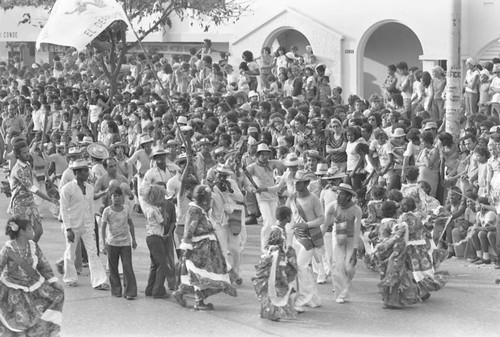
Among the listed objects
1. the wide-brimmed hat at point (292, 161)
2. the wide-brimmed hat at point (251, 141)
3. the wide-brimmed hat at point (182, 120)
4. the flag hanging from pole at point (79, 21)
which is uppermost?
the flag hanging from pole at point (79, 21)

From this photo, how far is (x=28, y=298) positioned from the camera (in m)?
11.3

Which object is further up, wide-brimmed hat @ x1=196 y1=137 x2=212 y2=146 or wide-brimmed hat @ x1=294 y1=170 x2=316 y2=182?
wide-brimmed hat @ x1=196 y1=137 x2=212 y2=146

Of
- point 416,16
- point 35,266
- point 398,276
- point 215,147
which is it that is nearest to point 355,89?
point 416,16

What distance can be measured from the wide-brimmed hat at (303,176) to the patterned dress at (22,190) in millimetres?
3654

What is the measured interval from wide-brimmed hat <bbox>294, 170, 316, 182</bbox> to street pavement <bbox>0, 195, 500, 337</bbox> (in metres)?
1.42

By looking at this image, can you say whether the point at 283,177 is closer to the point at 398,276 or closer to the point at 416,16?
the point at 398,276

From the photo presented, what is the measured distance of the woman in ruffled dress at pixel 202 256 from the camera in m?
13.3

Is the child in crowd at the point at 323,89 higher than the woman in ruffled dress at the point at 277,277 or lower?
higher

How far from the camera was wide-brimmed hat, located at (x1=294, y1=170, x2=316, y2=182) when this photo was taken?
14.1 m

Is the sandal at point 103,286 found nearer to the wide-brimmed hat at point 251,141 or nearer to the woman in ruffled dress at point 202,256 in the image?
the woman in ruffled dress at point 202,256

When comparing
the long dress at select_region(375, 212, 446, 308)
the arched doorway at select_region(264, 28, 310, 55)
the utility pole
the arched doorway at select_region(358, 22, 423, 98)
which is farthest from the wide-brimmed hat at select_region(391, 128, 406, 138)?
the arched doorway at select_region(264, 28, 310, 55)

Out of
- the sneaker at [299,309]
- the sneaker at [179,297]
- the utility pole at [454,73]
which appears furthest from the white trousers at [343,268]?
the utility pole at [454,73]

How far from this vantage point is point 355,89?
28172 millimetres

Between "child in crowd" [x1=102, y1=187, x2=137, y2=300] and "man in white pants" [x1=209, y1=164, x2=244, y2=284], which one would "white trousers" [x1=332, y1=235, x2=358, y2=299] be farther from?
"child in crowd" [x1=102, y1=187, x2=137, y2=300]
